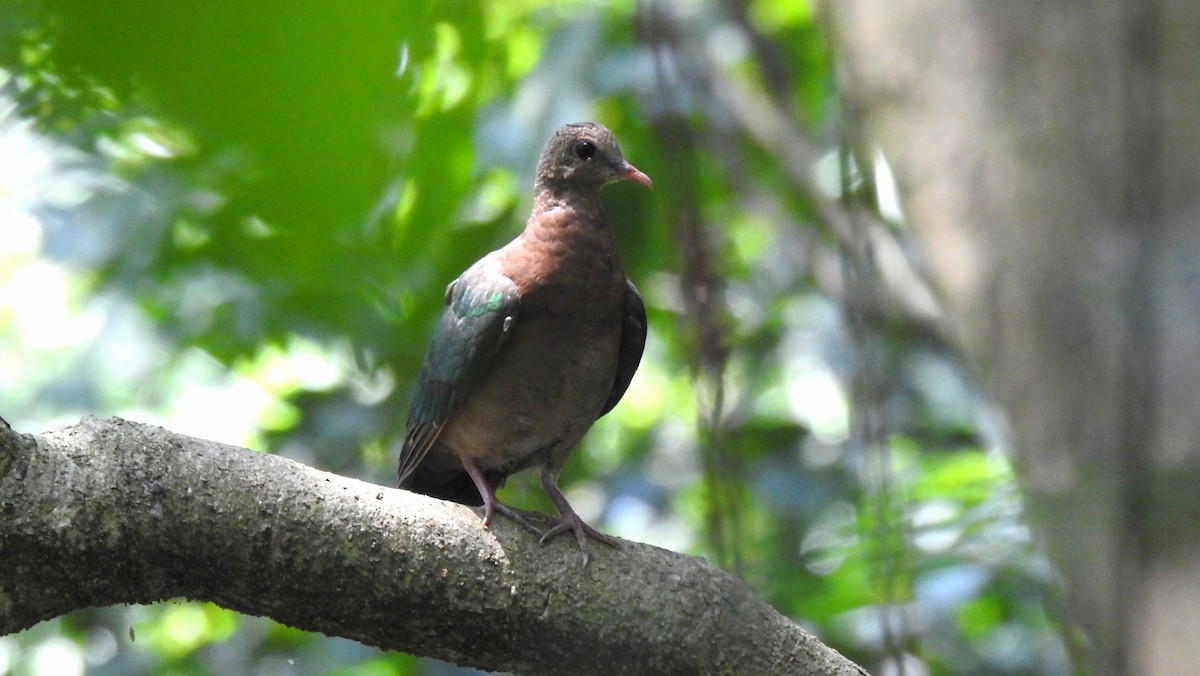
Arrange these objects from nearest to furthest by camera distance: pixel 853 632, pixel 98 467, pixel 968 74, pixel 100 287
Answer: pixel 98 467
pixel 968 74
pixel 100 287
pixel 853 632

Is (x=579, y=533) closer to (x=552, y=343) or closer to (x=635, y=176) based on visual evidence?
(x=552, y=343)

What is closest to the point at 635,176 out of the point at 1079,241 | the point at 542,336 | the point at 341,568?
the point at 542,336

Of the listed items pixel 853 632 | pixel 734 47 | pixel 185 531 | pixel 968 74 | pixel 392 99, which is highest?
pixel 734 47

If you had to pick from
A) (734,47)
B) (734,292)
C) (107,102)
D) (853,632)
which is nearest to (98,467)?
(107,102)

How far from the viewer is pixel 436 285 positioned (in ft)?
12.2

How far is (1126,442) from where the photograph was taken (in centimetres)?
257

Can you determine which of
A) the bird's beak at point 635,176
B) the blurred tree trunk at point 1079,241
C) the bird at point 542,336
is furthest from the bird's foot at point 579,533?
the bird's beak at point 635,176

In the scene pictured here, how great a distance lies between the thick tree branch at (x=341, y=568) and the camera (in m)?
2.22

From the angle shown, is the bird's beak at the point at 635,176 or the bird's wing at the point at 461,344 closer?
the bird's wing at the point at 461,344

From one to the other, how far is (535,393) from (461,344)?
271mm

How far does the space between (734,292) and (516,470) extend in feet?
10.3

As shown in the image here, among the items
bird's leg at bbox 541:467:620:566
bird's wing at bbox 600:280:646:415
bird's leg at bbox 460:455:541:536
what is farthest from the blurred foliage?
bird's leg at bbox 460:455:541:536

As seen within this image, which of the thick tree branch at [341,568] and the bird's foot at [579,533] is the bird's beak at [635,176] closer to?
the bird's foot at [579,533]

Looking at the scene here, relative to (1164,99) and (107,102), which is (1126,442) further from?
(107,102)
